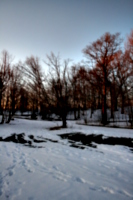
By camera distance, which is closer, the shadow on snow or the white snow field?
the white snow field

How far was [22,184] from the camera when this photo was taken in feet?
8.53

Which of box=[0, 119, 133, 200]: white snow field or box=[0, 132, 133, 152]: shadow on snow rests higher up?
box=[0, 119, 133, 200]: white snow field

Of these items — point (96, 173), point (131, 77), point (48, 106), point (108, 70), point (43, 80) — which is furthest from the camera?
point (131, 77)

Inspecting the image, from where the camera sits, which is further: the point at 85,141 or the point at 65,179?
the point at 85,141

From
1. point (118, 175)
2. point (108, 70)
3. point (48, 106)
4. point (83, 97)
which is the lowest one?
point (118, 175)

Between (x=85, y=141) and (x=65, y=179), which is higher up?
(x=65, y=179)

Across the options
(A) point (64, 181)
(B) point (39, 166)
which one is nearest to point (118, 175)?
(A) point (64, 181)

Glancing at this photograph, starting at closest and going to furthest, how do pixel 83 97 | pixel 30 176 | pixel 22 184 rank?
1. pixel 22 184
2. pixel 30 176
3. pixel 83 97

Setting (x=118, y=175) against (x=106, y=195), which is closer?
(x=106, y=195)

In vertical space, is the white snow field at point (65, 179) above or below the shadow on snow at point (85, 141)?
above

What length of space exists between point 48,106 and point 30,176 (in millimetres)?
9698

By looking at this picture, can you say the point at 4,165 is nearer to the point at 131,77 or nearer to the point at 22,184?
the point at 22,184

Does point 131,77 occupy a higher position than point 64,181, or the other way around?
point 131,77

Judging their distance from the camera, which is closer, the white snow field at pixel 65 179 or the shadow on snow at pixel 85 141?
the white snow field at pixel 65 179
